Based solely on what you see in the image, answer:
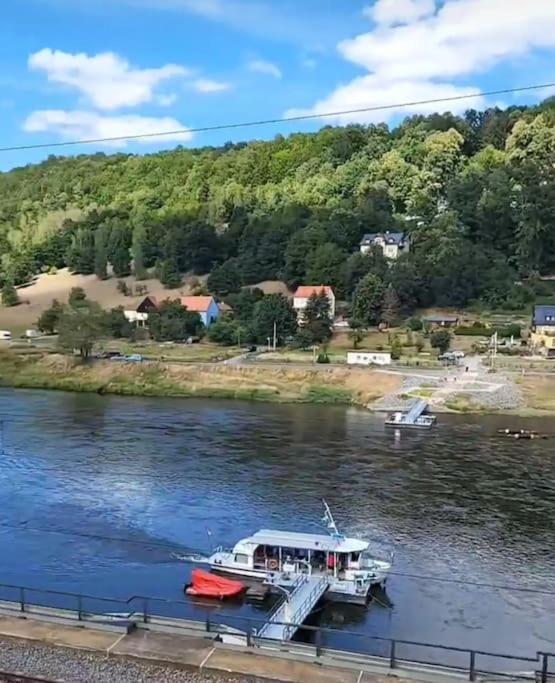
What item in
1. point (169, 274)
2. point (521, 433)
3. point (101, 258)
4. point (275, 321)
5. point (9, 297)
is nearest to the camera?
point (521, 433)

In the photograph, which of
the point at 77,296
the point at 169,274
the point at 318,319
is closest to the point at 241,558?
the point at 318,319

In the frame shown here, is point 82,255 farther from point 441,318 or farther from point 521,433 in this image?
point 521,433

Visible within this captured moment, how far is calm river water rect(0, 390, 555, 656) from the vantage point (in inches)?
499

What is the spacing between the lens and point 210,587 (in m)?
12.8

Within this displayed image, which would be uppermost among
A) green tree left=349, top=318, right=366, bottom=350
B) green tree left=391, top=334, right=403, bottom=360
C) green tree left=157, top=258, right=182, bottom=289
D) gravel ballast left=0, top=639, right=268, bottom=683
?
green tree left=157, top=258, right=182, bottom=289

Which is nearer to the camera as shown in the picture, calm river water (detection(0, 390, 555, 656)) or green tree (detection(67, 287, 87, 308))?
calm river water (detection(0, 390, 555, 656))

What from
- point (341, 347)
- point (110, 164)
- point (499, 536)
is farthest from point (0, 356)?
point (110, 164)

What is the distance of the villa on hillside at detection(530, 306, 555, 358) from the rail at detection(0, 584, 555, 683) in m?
A: 28.9

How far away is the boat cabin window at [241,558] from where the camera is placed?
45.1ft

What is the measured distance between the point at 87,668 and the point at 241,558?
22.7ft

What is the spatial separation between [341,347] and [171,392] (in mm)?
10913

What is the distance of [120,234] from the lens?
63.9 m

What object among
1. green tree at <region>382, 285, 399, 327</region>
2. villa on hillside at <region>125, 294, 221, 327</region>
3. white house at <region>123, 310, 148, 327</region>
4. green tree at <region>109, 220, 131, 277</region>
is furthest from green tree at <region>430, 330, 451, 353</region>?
green tree at <region>109, 220, 131, 277</region>

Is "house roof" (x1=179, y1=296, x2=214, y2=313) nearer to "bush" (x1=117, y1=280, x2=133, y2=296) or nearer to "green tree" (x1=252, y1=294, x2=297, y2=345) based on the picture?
"green tree" (x1=252, y1=294, x2=297, y2=345)
